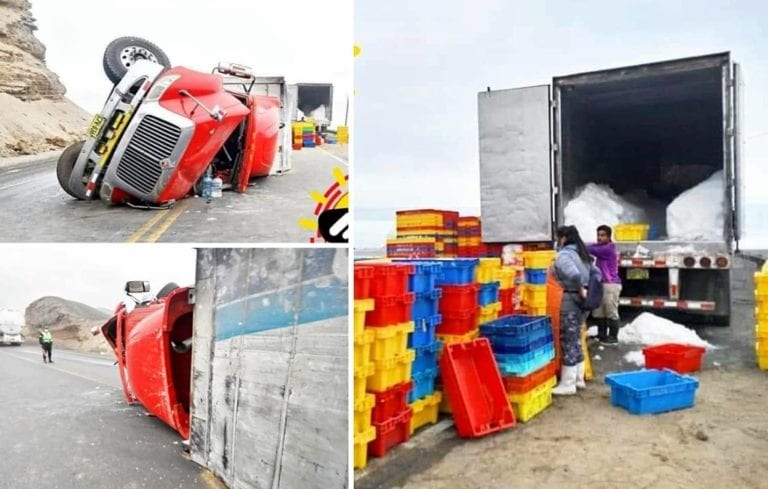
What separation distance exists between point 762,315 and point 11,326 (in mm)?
6635

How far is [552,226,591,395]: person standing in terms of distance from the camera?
6012mm

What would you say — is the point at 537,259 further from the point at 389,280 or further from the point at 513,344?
the point at 389,280

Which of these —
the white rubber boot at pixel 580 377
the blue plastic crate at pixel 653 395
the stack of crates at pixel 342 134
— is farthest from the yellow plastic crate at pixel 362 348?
the white rubber boot at pixel 580 377

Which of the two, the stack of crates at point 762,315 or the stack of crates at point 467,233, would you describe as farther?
the stack of crates at point 467,233

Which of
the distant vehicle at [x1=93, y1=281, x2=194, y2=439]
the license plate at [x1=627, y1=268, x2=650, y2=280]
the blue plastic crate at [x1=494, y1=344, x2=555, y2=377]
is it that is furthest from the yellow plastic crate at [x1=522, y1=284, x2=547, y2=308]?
the distant vehicle at [x1=93, y1=281, x2=194, y2=439]

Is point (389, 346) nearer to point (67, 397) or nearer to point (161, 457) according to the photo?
point (161, 457)

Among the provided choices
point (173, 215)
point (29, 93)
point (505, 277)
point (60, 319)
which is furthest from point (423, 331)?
point (29, 93)

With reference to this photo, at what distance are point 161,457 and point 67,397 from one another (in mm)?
749

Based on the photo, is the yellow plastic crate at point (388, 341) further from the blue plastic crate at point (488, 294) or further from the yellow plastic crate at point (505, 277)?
the yellow plastic crate at point (505, 277)

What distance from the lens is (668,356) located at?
675cm

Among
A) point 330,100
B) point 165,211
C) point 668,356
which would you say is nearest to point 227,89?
point 165,211

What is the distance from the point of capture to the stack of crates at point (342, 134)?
2720mm

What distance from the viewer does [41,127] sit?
676 centimetres

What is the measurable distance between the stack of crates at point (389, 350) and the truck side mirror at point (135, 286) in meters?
1.61
